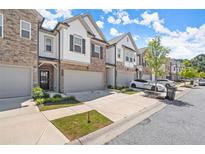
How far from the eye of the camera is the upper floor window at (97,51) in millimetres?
17544

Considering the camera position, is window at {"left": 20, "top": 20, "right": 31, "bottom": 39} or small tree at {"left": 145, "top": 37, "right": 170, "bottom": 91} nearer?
window at {"left": 20, "top": 20, "right": 31, "bottom": 39}

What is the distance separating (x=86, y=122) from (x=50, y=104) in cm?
392

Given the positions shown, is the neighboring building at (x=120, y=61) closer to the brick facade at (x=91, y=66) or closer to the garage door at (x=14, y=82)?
the brick facade at (x=91, y=66)

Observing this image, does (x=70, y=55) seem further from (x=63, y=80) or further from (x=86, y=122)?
(x=86, y=122)

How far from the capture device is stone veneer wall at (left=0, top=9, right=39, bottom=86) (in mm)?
10180

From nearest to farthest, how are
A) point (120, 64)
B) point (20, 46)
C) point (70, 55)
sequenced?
point (20, 46) < point (70, 55) < point (120, 64)

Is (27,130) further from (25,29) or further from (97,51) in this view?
(97,51)

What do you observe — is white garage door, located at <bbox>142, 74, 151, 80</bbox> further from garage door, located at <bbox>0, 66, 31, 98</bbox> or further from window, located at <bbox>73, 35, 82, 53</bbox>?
garage door, located at <bbox>0, 66, 31, 98</bbox>

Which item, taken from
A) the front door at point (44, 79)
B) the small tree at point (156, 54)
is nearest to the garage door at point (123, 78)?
the small tree at point (156, 54)

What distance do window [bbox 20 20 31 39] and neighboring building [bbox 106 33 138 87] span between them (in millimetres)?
10844

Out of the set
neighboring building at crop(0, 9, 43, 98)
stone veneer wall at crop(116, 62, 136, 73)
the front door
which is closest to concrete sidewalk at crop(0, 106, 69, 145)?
neighboring building at crop(0, 9, 43, 98)
